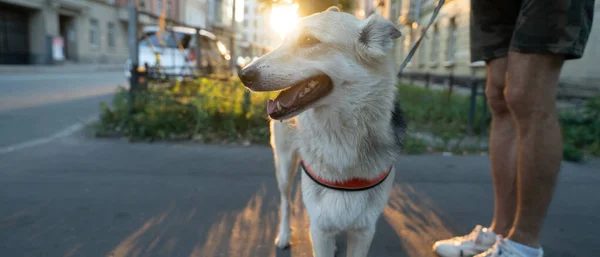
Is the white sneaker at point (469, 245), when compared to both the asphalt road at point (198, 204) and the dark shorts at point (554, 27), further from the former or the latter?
the dark shorts at point (554, 27)

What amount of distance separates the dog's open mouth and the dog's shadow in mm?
988

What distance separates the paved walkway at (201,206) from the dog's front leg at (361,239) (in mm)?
515

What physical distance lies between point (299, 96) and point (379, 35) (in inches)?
15.8

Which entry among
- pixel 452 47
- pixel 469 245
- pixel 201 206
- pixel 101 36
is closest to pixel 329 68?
pixel 469 245

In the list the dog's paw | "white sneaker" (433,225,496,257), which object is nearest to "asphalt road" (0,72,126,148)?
the dog's paw

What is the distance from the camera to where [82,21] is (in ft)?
95.1

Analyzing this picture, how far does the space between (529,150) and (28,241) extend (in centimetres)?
266

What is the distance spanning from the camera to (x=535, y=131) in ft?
5.90

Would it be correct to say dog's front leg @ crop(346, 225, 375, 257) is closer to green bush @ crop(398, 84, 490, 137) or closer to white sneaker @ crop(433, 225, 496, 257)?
white sneaker @ crop(433, 225, 496, 257)

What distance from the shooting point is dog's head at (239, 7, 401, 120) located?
5.03 feet

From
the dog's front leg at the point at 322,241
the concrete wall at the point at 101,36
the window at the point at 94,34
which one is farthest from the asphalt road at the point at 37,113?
the window at the point at 94,34

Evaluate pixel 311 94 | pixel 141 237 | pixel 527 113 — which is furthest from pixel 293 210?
pixel 527 113

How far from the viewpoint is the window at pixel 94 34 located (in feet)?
99.5

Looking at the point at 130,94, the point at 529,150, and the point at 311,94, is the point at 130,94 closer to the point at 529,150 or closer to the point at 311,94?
the point at 311,94
